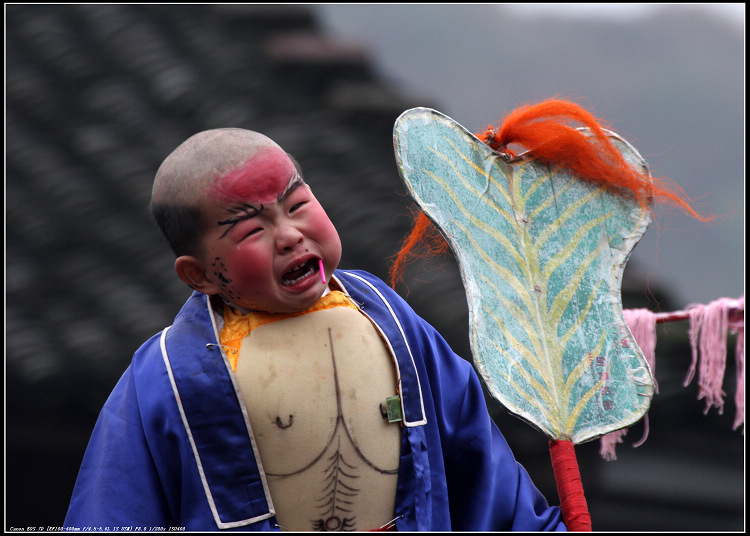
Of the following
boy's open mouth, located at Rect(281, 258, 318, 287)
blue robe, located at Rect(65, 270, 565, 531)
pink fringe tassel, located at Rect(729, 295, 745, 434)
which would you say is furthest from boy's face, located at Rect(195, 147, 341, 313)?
pink fringe tassel, located at Rect(729, 295, 745, 434)

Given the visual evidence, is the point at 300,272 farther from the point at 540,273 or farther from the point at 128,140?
the point at 128,140

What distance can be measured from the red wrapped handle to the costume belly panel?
30 cm

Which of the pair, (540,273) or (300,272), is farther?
(540,273)

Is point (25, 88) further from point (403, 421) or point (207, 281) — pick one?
point (403, 421)

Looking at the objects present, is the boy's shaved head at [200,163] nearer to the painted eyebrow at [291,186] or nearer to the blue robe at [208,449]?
the painted eyebrow at [291,186]

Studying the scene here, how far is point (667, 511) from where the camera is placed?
2.70m

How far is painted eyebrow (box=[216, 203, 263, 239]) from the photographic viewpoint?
1352 millimetres

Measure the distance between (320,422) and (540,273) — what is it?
1.65 feet

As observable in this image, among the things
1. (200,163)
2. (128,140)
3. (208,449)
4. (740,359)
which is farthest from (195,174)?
(740,359)

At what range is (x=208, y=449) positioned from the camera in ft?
4.52

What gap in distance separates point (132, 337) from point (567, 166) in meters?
1.22

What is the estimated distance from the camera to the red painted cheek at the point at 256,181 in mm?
1347

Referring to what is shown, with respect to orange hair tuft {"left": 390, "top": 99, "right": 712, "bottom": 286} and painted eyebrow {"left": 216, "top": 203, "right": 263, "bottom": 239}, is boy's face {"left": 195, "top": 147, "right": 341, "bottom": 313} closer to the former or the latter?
painted eyebrow {"left": 216, "top": 203, "right": 263, "bottom": 239}

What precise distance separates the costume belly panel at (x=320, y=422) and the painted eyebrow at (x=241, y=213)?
0.19m
